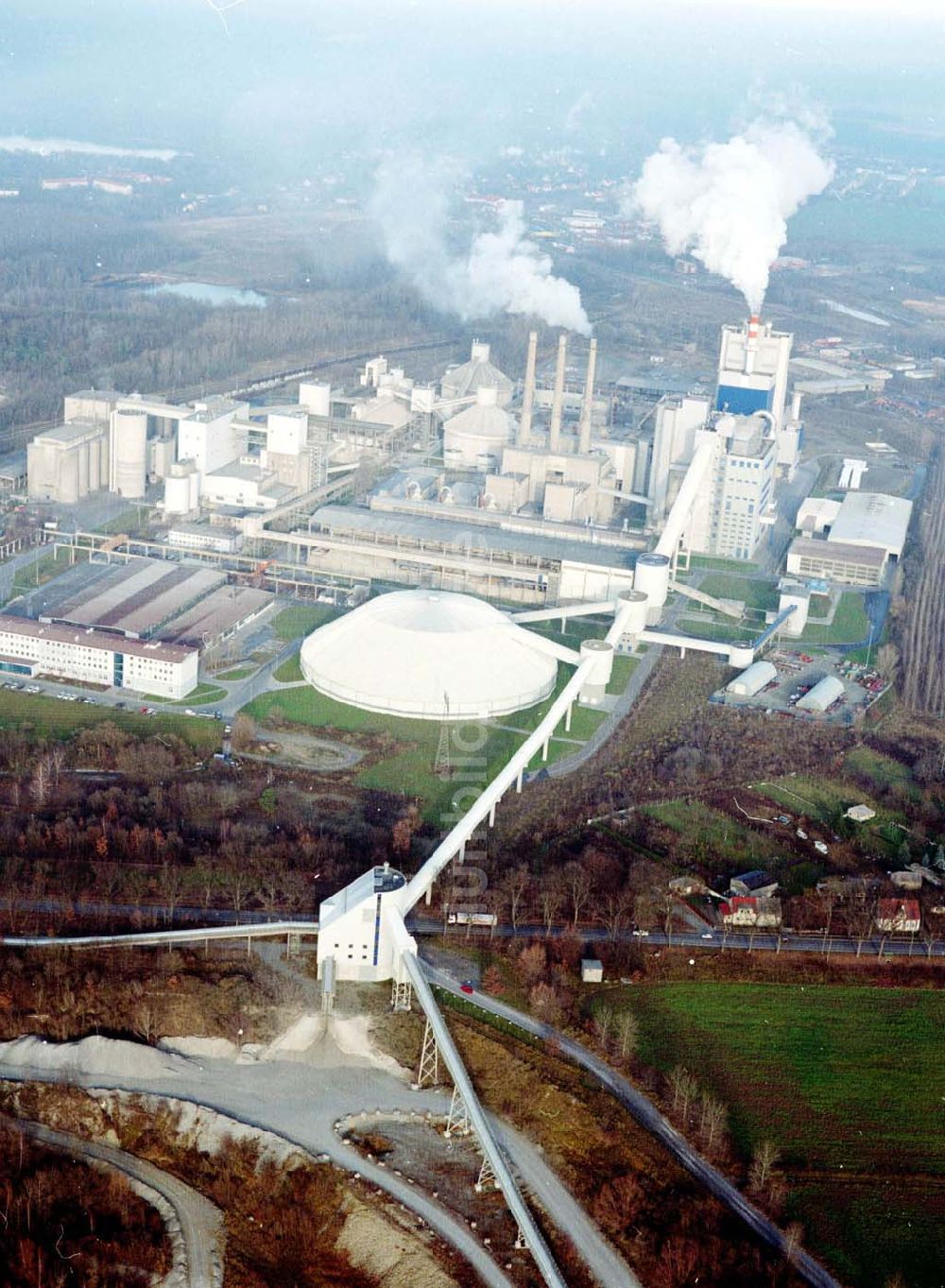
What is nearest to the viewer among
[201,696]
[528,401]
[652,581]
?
[201,696]

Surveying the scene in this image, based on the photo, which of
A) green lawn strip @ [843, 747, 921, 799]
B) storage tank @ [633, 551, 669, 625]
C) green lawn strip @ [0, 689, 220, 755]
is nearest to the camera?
green lawn strip @ [0, 689, 220, 755]

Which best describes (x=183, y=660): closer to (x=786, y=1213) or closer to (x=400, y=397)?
(x=786, y=1213)

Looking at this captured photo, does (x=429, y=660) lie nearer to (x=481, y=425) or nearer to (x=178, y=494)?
(x=178, y=494)

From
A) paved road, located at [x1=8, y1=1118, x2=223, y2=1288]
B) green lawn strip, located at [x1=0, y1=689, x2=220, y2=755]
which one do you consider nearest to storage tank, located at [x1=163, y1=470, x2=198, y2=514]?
green lawn strip, located at [x1=0, y1=689, x2=220, y2=755]

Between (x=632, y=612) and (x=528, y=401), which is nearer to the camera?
(x=632, y=612)

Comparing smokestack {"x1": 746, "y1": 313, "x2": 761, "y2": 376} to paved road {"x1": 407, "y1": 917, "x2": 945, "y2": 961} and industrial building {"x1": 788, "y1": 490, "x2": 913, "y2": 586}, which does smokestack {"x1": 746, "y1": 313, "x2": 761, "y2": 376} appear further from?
paved road {"x1": 407, "y1": 917, "x2": 945, "y2": 961}

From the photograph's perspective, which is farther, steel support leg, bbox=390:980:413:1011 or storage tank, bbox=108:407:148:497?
storage tank, bbox=108:407:148:497

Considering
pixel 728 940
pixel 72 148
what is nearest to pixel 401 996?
pixel 728 940
